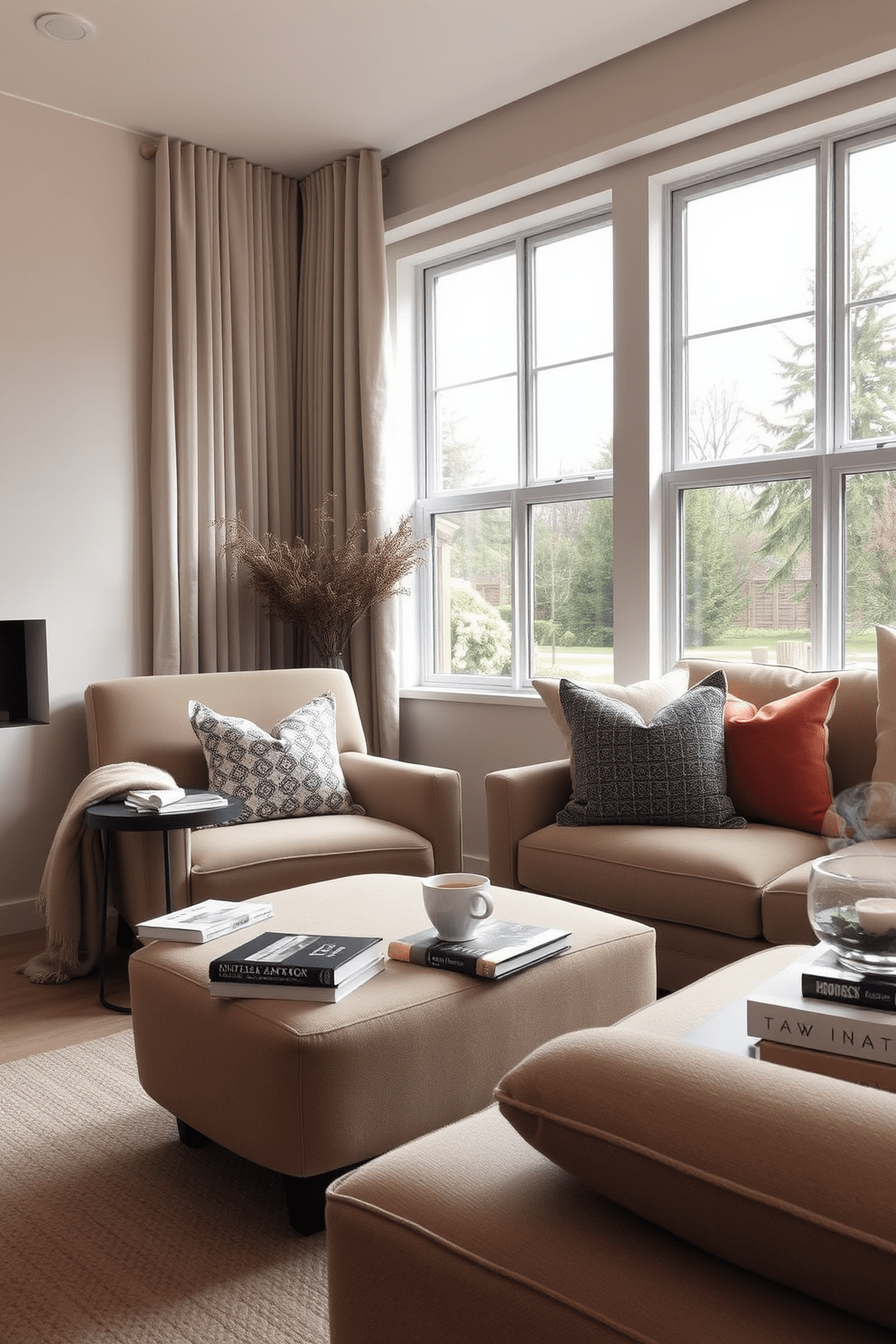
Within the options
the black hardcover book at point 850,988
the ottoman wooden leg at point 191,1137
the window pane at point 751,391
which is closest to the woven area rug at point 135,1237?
the ottoman wooden leg at point 191,1137

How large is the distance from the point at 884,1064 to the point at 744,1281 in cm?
36

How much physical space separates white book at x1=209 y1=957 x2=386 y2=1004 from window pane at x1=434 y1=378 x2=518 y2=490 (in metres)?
2.82

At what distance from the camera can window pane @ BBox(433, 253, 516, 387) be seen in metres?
4.33

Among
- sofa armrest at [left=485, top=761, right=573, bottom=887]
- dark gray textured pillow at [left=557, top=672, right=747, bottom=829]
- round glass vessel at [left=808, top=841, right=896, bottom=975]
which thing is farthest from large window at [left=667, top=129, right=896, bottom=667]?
round glass vessel at [left=808, top=841, right=896, bottom=975]

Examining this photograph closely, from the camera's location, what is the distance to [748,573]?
11.7ft

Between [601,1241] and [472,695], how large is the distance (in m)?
3.35

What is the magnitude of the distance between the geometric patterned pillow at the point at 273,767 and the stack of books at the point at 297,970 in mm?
1483

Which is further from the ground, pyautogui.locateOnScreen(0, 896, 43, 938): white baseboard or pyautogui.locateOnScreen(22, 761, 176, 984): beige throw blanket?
pyautogui.locateOnScreen(22, 761, 176, 984): beige throw blanket

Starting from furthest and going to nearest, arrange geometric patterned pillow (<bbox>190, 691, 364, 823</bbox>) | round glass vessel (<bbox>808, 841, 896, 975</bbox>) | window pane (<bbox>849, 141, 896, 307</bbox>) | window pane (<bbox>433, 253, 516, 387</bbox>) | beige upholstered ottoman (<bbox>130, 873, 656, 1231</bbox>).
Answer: window pane (<bbox>433, 253, 516, 387</bbox>) < geometric patterned pillow (<bbox>190, 691, 364, 823</bbox>) < window pane (<bbox>849, 141, 896, 307</bbox>) < beige upholstered ottoman (<bbox>130, 873, 656, 1231</bbox>) < round glass vessel (<bbox>808, 841, 896, 975</bbox>)

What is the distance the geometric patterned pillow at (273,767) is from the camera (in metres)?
3.39

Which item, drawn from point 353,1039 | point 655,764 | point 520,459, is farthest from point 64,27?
point 353,1039

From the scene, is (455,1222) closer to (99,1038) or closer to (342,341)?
(99,1038)

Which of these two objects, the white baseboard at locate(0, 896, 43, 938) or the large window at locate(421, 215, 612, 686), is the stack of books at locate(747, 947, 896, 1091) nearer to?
the large window at locate(421, 215, 612, 686)

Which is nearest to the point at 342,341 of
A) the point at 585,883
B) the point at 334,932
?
the point at 585,883
